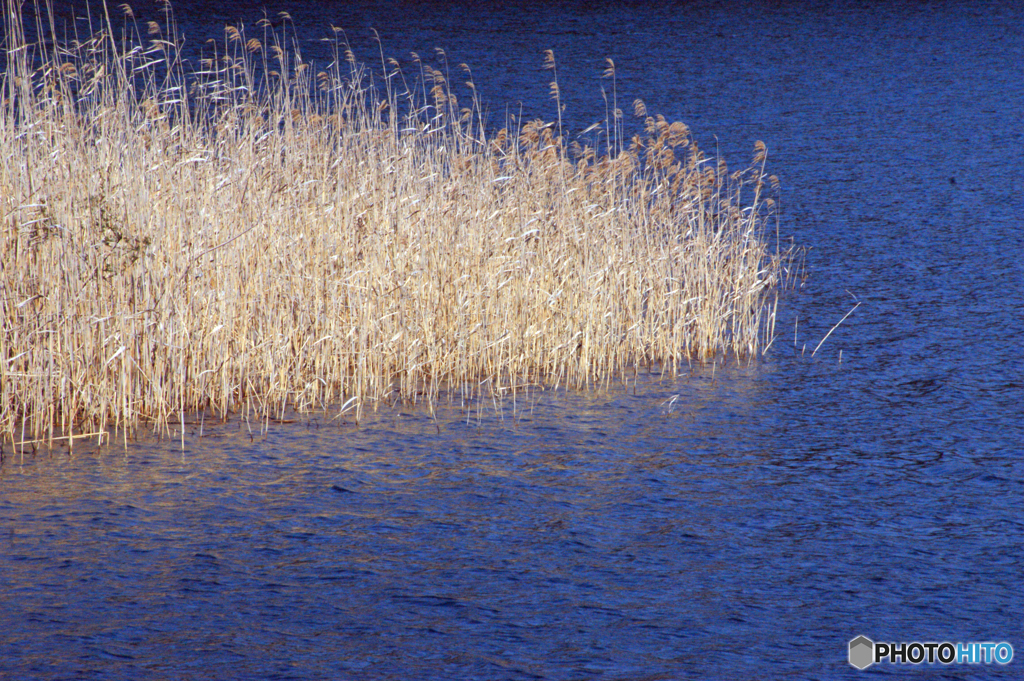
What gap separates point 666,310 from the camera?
623 centimetres

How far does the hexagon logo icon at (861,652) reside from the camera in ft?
9.99

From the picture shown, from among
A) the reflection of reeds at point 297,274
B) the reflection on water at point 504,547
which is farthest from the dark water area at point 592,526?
the reflection of reeds at point 297,274

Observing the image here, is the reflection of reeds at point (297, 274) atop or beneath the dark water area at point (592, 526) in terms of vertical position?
atop

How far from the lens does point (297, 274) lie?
5.51 m

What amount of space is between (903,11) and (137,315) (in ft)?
62.1

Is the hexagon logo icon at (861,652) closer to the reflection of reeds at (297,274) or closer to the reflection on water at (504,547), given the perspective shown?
the reflection on water at (504,547)

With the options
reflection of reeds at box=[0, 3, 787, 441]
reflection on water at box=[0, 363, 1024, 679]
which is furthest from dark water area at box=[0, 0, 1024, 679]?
reflection of reeds at box=[0, 3, 787, 441]

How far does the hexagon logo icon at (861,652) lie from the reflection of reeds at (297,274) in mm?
2655

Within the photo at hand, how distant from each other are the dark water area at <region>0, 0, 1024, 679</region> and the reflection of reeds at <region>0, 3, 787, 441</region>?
1.02 feet

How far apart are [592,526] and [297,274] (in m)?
2.22

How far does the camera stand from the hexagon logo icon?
9.99 feet

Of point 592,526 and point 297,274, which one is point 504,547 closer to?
point 592,526

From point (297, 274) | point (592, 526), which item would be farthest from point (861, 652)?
point (297, 274)

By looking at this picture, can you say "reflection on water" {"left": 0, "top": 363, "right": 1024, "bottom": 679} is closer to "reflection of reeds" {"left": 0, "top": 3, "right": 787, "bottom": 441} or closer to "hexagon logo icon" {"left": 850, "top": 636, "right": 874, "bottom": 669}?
"hexagon logo icon" {"left": 850, "top": 636, "right": 874, "bottom": 669}
